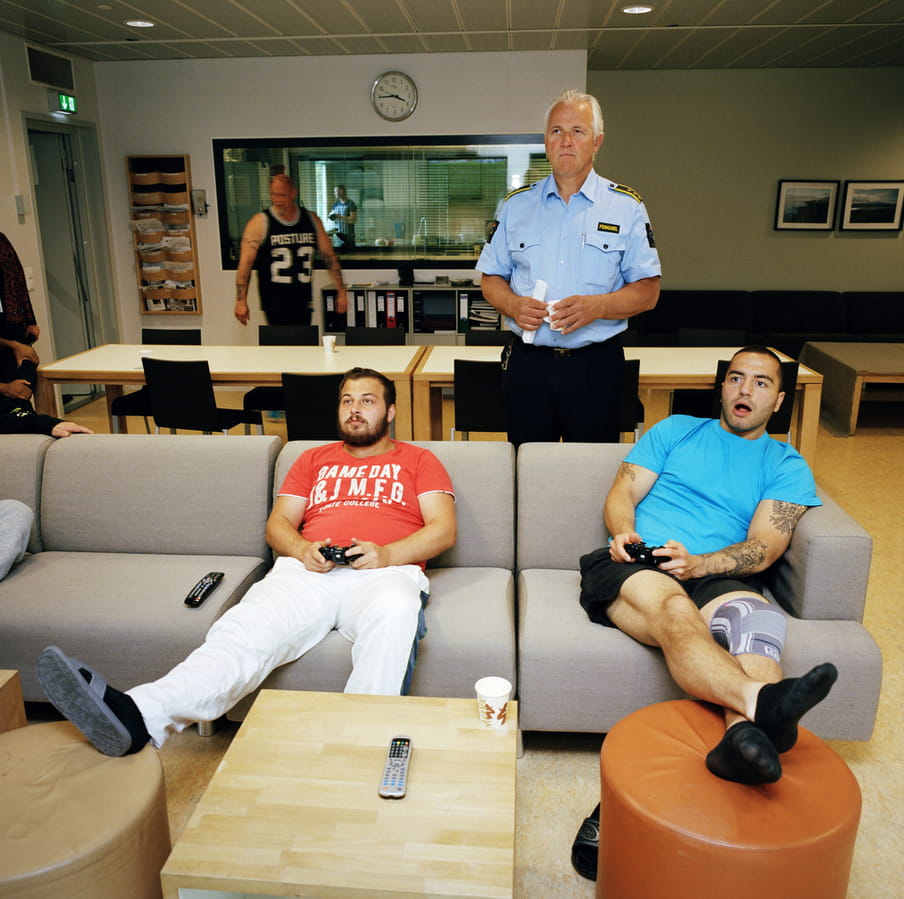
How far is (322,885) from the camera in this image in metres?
1.27

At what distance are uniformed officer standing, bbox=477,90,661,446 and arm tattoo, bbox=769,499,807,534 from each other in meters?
0.78

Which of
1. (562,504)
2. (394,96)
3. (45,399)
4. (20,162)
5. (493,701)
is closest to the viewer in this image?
(493,701)

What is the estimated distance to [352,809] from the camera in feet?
4.65

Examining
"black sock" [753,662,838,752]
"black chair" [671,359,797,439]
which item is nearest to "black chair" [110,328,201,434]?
"black chair" [671,359,797,439]

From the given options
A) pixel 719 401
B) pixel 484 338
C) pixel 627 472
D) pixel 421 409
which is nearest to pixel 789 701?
pixel 627 472

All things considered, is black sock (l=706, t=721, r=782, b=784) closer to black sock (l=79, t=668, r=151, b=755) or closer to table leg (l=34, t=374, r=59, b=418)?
black sock (l=79, t=668, r=151, b=755)

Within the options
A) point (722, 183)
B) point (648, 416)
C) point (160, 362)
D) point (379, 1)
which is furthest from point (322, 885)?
point (722, 183)

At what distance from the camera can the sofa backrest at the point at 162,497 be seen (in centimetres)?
259

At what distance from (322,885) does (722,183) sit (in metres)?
6.97

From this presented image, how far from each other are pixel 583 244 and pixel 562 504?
91 centimetres

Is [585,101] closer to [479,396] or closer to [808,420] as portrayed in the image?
[479,396]

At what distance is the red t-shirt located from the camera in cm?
232

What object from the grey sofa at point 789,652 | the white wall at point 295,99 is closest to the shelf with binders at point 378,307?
the white wall at point 295,99

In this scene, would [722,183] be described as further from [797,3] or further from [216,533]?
[216,533]
